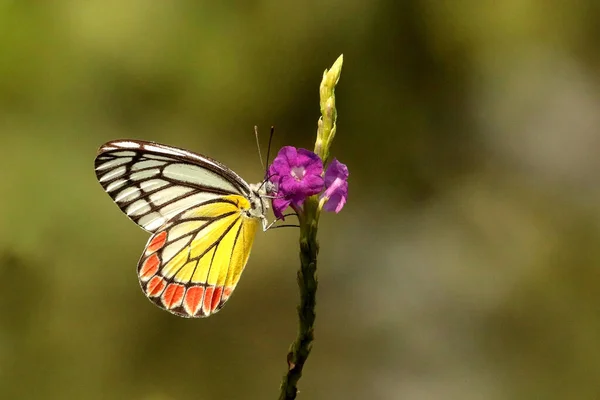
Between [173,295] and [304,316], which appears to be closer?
[304,316]

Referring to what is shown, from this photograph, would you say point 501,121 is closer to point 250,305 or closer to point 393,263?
point 393,263

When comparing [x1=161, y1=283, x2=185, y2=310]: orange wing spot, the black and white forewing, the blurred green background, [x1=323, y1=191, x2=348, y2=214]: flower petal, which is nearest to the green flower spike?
[x1=323, y1=191, x2=348, y2=214]: flower petal

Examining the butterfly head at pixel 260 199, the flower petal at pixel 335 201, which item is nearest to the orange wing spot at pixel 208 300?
the butterfly head at pixel 260 199

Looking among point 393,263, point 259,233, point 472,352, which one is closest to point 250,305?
point 259,233

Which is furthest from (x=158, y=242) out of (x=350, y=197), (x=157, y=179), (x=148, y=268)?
(x=350, y=197)

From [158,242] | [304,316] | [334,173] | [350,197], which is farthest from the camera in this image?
[350,197]

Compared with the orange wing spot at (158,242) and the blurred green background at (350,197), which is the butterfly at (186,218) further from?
the blurred green background at (350,197)

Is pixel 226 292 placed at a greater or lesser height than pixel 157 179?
lesser

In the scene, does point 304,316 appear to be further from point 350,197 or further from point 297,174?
point 350,197

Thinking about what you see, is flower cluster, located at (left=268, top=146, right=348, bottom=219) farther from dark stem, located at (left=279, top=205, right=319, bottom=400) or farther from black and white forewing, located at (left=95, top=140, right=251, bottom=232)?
black and white forewing, located at (left=95, top=140, right=251, bottom=232)
